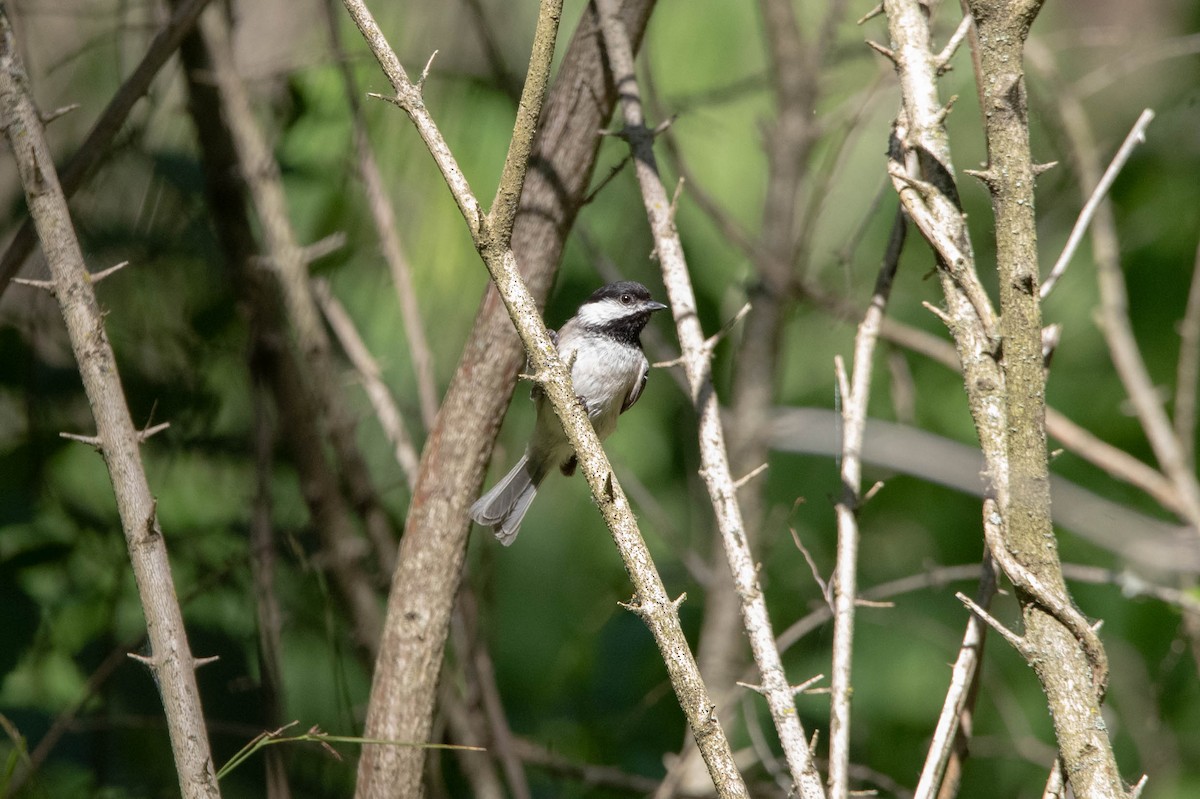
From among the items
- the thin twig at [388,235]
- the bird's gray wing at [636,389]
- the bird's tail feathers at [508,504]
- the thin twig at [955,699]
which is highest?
the thin twig at [388,235]

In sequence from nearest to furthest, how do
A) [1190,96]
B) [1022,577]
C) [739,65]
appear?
[1022,577] → [1190,96] → [739,65]

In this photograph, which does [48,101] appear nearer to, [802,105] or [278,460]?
[278,460]

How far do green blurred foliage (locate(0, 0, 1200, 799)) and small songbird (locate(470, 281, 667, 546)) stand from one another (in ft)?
1.53

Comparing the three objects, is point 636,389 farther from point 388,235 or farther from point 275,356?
point 275,356

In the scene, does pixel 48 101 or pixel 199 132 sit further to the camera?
pixel 199 132

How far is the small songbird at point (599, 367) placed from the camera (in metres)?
3.69

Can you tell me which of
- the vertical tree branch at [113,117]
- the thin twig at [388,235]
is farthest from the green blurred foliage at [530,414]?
the vertical tree branch at [113,117]

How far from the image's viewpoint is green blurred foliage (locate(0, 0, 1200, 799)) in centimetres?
345

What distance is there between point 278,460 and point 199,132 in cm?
125

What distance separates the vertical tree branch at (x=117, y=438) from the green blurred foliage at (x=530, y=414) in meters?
1.47

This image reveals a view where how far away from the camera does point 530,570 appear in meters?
4.51

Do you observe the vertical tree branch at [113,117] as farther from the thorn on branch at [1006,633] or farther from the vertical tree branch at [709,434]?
the thorn on branch at [1006,633]

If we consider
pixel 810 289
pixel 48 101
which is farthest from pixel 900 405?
pixel 48 101

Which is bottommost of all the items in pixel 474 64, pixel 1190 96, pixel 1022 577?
pixel 1022 577
